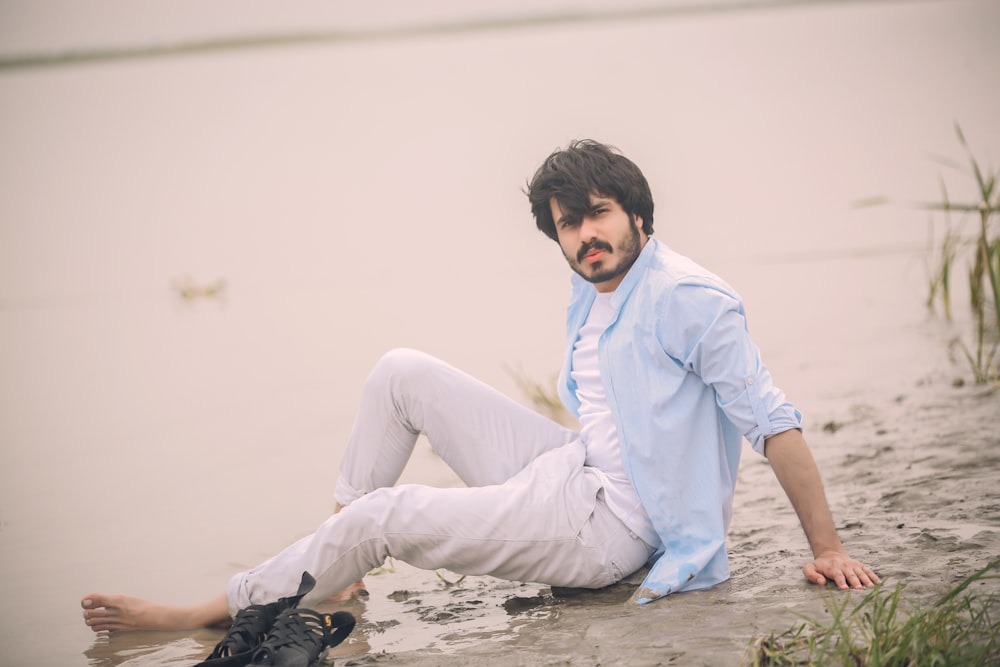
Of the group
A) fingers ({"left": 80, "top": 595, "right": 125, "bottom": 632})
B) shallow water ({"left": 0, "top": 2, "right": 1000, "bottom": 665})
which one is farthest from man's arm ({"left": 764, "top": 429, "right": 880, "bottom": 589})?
fingers ({"left": 80, "top": 595, "right": 125, "bottom": 632})

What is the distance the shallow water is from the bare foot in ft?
0.16

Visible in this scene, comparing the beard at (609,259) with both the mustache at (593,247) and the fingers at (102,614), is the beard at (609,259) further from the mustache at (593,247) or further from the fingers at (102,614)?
the fingers at (102,614)

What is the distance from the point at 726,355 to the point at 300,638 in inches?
44.7

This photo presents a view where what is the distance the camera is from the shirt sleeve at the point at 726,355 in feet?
8.34

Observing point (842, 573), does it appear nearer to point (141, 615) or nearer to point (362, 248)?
point (141, 615)

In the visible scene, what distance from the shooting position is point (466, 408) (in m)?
2.95

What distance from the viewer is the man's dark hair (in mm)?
2764

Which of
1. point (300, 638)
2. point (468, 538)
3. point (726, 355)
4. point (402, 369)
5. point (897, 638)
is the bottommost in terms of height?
point (897, 638)

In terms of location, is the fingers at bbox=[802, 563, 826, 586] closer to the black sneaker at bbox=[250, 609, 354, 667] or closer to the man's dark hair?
the man's dark hair

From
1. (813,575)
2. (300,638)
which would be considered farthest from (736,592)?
(300,638)

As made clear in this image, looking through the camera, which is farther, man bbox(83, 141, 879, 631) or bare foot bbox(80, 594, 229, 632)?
bare foot bbox(80, 594, 229, 632)

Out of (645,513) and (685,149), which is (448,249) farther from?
(645,513)

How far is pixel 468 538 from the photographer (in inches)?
103

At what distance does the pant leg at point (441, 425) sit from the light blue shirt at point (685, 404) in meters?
0.35
